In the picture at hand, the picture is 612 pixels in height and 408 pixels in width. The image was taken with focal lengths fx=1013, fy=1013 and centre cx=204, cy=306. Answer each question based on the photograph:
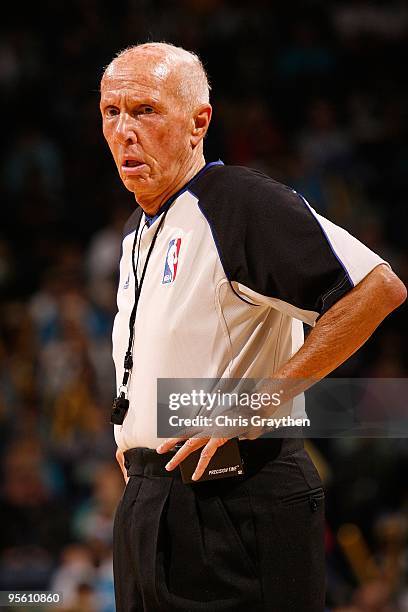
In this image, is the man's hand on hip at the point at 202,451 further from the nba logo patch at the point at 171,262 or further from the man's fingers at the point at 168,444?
the nba logo patch at the point at 171,262

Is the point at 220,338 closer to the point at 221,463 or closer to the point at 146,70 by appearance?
the point at 221,463

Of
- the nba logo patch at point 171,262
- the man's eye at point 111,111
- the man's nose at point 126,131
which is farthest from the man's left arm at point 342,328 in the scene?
the man's eye at point 111,111

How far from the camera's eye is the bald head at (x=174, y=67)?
8.41 ft

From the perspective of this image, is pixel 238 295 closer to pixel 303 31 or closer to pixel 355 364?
pixel 355 364

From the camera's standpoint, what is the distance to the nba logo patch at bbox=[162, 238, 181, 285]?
2500 millimetres

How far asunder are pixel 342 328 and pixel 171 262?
1.61ft

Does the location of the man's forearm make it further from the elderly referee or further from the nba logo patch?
the nba logo patch

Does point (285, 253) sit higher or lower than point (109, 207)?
lower

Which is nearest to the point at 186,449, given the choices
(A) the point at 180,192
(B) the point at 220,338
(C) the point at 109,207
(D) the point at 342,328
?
(B) the point at 220,338

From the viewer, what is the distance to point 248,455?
2.40 m

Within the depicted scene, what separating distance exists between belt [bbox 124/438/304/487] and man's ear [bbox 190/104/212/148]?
31.6 inches

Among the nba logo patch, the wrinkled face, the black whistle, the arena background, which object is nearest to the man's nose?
the wrinkled face

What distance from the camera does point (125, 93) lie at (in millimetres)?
2557

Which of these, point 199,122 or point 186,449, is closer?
point 186,449
